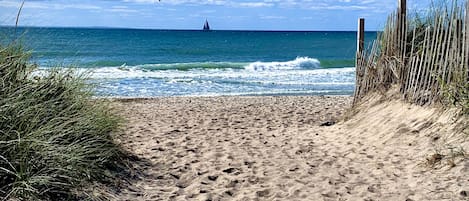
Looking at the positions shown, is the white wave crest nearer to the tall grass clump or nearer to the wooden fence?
the wooden fence

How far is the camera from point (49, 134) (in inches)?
157

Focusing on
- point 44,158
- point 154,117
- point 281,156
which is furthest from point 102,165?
point 154,117

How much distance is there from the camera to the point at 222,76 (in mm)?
23703

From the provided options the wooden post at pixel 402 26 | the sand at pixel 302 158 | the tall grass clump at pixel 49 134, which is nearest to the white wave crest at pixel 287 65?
the sand at pixel 302 158

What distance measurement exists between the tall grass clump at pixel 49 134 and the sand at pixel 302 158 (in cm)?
44

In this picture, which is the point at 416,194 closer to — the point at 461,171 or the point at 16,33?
the point at 461,171

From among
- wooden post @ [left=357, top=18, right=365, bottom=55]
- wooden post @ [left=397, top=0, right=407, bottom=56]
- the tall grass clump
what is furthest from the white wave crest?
the tall grass clump

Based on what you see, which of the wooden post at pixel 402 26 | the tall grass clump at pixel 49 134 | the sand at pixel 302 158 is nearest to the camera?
the tall grass clump at pixel 49 134

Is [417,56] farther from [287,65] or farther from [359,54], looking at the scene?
[287,65]

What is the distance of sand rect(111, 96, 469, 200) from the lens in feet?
15.2

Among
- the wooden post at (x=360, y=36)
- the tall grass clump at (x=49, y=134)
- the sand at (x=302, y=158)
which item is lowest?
the sand at (x=302, y=158)

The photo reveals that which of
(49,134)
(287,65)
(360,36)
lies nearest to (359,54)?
(360,36)

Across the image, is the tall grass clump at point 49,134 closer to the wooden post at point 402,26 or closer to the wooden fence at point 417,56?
the wooden fence at point 417,56

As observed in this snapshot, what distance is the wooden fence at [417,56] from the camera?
5.98m
